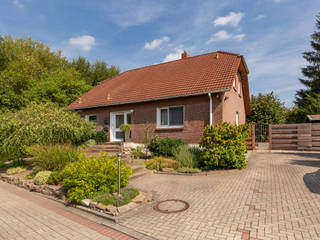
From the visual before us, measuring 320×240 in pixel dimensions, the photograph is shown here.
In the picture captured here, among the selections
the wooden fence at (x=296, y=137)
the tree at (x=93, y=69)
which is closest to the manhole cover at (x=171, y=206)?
the wooden fence at (x=296, y=137)

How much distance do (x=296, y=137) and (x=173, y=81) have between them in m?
7.99

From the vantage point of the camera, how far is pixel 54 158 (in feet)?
23.7

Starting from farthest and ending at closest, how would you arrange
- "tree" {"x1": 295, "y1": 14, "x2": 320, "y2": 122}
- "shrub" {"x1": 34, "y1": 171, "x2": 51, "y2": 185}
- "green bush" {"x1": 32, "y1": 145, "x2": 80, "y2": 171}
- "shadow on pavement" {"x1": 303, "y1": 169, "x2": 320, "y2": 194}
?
1. "tree" {"x1": 295, "y1": 14, "x2": 320, "y2": 122}
2. "green bush" {"x1": 32, "y1": 145, "x2": 80, "y2": 171}
3. "shrub" {"x1": 34, "y1": 171, "x2": 51, "y2": 185}
4. "shadow on pavement" {"x1": 303, "y1": 169, "x2": 320, "y2": 194}

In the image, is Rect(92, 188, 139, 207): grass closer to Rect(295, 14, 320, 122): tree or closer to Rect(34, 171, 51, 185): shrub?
Rect(34, 171, 51, 185): shrub

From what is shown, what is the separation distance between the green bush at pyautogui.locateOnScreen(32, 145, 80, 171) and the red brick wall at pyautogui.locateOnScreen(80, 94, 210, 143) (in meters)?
5.62

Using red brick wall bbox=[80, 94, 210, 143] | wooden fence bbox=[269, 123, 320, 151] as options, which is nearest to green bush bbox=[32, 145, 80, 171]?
red brick wall bbox=[80, 94, 210, 143]

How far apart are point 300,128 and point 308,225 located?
33.1ft

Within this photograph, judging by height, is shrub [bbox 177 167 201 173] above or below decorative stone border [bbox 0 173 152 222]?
Result: above

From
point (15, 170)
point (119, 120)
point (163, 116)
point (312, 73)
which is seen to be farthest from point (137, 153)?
point (312, 73)

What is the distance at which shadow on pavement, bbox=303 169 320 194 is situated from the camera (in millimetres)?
5419

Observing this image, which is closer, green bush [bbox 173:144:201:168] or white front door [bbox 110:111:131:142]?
green bush [bbox 173:144:201:168]

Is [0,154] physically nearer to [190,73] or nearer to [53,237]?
[53,237]

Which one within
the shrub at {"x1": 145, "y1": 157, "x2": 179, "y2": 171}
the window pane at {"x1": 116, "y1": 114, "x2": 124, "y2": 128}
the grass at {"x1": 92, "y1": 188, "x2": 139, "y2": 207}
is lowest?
the grass at {"x1": 92, "y1": 188, "x2": 139, "y2": 207}

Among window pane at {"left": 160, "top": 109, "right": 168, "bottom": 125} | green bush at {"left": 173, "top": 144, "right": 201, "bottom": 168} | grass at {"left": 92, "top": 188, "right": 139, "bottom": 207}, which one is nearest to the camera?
grass at {"left": 92, "top": 188, "right": 139, "bottom": 207}
